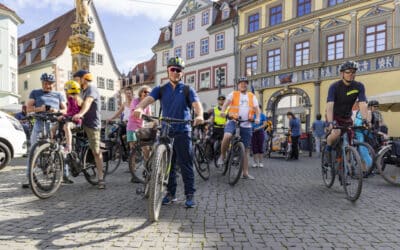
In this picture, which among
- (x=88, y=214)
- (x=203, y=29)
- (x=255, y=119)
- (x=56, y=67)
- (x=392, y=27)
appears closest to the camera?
(x=88, y=214)

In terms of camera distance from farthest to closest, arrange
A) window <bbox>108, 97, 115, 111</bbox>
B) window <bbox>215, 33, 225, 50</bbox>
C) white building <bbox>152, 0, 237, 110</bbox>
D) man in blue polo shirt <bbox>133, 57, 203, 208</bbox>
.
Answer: window <bbox>108, 97, 115, 111</bbox>
window <bbox>215, 33, 225, 50</bbox>
white building <bbox>152, 0, 237, 110</bbox>
man in blue polo shirt <bbox>133, 57, 203, 208</bbox>

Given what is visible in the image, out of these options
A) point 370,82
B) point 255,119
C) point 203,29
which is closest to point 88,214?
point 255,119

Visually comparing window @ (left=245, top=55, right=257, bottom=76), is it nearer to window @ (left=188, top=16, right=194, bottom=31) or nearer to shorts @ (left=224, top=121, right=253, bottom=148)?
window @ (left=188, top=16, right=194, bottom=31)

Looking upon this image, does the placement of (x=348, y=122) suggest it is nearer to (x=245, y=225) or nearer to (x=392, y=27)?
(x=245, y=225)

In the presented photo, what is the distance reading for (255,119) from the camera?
6.26 metres

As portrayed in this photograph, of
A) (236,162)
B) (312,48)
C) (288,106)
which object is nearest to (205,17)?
(312,48)

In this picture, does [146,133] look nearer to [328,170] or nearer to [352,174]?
[352,174]

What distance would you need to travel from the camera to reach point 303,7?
23.4 m

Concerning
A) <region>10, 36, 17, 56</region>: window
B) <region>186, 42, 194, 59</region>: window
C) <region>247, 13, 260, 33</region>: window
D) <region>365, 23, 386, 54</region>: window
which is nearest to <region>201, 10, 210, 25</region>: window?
<region>186, 42, 194, 59</region>: window

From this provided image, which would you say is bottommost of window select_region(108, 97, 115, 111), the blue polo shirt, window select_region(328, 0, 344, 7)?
the blue polo shirt

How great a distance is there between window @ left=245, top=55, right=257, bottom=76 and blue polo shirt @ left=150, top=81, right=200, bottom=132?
2335cm

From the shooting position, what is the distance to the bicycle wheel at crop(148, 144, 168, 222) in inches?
135

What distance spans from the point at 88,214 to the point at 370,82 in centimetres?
2026

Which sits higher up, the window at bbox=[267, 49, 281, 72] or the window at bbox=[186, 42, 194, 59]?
the window at bbox=[186, 42, 194, 59]
